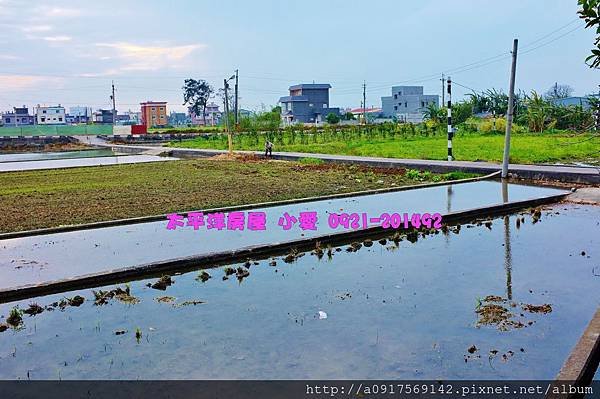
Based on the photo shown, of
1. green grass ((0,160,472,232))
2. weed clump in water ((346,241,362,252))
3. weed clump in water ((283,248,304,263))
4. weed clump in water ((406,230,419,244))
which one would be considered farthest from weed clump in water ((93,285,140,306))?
weed clump in water ((406,230,419,244))

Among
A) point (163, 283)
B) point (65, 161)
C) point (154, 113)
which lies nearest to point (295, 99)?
point (154, 113)

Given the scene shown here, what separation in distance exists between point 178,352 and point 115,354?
19.0 inches

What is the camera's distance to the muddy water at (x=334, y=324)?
13.0ft

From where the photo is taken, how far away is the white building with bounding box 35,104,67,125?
9381 centimetres

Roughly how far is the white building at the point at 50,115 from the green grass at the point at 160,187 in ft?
272

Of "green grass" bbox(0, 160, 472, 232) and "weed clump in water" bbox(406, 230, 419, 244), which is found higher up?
"green grass" bbox(0, 160, 472, 232)

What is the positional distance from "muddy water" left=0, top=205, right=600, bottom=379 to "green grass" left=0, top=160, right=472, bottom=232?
14.1 ft

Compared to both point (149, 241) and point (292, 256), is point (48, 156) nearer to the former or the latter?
point (149, 241)

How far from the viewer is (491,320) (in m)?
4.64

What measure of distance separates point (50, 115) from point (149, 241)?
3892 inches

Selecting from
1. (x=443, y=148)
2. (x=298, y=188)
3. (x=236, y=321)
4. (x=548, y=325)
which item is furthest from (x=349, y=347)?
(x=443, y=148)

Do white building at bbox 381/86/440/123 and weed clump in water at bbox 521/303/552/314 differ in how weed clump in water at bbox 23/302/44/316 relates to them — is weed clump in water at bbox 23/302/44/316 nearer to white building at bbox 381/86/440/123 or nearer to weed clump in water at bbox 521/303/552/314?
weed clump in water at bbox 521/303/552/314

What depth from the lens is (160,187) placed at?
43.8ft

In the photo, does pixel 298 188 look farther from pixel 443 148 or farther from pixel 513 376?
pixel 443 148
